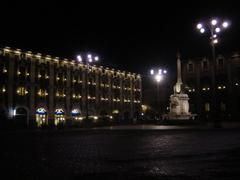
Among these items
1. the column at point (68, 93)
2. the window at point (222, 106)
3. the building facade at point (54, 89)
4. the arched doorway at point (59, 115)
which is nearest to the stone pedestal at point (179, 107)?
the building facade at point (54, 89)

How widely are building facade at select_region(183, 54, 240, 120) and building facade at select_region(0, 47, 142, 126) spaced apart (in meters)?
17.2

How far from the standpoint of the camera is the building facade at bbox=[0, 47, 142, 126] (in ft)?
182

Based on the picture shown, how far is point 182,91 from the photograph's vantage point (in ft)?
144

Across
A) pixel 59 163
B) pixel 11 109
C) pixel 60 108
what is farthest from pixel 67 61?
Result: pixel 59 163

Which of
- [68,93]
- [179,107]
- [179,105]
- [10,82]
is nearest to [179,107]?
[179,107]

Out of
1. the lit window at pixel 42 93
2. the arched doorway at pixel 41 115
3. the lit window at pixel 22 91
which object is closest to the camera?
the lit window at pixel 22 91

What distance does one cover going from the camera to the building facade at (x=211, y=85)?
7244 cm

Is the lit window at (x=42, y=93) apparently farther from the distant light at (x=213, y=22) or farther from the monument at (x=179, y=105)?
the distant light at (x=213, y=22)

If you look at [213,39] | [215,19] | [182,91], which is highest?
[215,19]

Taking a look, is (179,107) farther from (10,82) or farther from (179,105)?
(10,82)

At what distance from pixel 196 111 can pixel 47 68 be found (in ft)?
122

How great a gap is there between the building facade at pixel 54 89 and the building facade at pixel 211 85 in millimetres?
17248

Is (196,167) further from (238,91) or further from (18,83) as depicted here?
(238,91)

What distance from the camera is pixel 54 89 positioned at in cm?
6384
